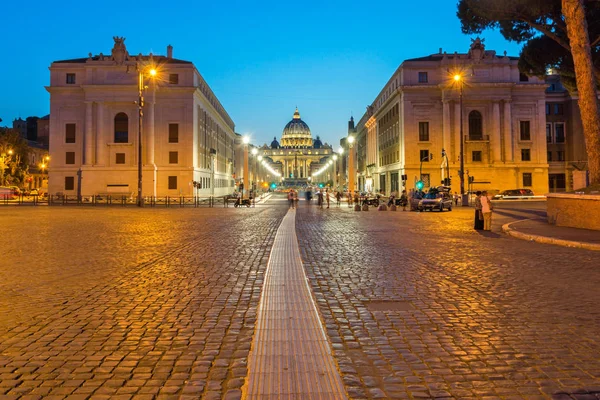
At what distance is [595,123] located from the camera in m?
18.4

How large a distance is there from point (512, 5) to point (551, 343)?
2070cm

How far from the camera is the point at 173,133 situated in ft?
192

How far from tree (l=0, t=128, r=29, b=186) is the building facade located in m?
15.0

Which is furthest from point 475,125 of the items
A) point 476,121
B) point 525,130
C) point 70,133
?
point 70,133

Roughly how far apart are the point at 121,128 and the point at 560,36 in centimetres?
4751

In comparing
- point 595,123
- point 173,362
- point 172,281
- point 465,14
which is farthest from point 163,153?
point 173,362

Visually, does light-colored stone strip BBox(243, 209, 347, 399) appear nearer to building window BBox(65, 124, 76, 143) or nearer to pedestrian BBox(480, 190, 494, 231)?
pedestrian BBox(480, 190, 494, 231)

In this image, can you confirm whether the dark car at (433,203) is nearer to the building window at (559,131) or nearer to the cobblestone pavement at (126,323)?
the cobblestone pavement at (126,323)

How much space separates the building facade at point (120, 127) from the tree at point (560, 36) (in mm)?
39082

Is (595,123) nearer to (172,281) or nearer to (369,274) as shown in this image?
(369,274)

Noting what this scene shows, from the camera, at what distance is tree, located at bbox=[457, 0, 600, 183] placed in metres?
18.4

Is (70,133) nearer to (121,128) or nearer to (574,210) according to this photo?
(121,128)

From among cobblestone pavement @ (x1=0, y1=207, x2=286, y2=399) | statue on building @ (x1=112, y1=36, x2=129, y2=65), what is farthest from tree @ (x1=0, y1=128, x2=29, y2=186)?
cobblestone pavement @ (x1=0, y1=207, x2=286, y2=399)

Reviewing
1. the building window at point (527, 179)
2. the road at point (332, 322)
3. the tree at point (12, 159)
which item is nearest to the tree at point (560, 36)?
the road at point (332, 322)
